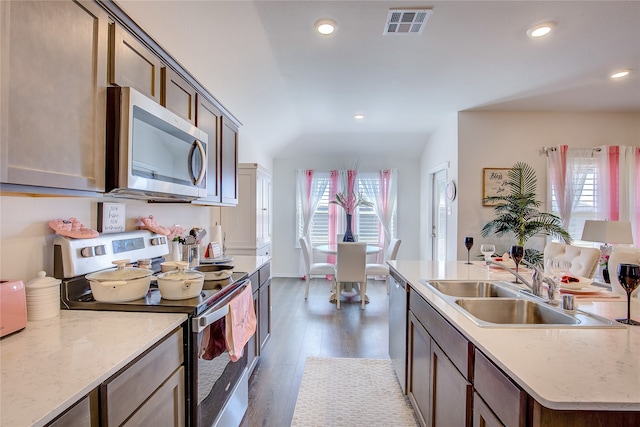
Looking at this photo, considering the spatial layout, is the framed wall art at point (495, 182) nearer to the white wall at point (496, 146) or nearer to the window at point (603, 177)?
the white wall at point (496, 146)

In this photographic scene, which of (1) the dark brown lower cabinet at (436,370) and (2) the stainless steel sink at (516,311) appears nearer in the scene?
(1) the dark brown lower cabinet at (436,370)

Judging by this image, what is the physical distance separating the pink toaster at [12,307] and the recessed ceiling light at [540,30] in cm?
344

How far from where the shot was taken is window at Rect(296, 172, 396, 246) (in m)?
6.26

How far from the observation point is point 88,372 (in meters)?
0.85

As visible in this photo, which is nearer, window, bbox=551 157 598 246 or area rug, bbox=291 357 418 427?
area rug, bbox=291 357 418 427

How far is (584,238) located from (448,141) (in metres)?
2.04

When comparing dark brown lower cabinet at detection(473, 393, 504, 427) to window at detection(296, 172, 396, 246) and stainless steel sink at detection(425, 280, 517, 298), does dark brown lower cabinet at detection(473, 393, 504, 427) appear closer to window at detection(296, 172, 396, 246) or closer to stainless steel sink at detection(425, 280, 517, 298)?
stainless steel sink at detection(425, 280, 517, 298)

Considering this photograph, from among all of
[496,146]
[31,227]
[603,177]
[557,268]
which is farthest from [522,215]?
[31,227]

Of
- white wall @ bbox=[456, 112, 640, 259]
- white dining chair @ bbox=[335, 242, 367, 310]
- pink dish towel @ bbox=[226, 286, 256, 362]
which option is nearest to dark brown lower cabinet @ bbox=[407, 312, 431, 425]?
pink dish towel @ bbox=[226, 286, 256, 362]

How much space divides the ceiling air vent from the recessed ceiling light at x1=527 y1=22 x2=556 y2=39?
Answer: 86 cm

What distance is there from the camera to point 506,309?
1.63 meters

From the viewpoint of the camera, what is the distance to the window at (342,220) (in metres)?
6.26

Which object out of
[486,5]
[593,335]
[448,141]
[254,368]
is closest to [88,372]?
[593,335]

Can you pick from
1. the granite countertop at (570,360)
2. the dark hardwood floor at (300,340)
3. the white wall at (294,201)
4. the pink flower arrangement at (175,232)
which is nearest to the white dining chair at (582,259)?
the granite countertop at (570,360)
